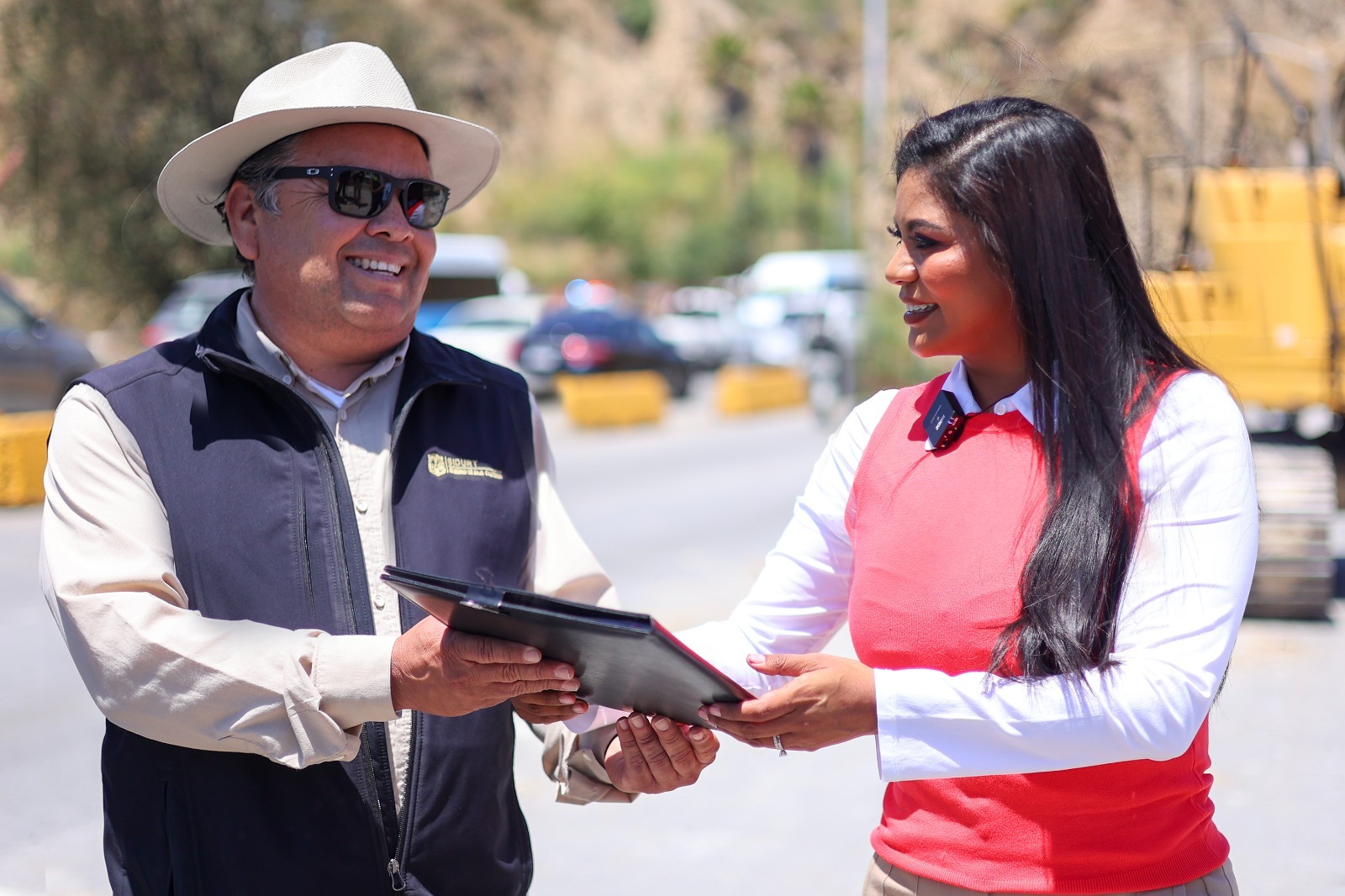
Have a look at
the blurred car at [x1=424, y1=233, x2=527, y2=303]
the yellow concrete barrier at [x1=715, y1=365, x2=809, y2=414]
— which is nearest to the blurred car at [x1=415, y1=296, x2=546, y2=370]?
the blurred car at [x1=424, y1=233, x2=527, y2=303]

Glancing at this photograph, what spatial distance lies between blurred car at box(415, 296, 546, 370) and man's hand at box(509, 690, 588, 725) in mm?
20154

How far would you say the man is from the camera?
2.17 metres

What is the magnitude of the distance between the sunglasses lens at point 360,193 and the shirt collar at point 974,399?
1118mm

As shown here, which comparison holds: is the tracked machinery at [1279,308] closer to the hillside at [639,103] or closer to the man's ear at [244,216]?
the hillside at [639,103]

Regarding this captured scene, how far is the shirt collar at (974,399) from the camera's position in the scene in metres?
2.18

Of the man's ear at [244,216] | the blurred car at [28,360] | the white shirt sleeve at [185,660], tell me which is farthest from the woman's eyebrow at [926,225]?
the blurred car at [28,360]

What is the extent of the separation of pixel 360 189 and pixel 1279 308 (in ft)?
23.0

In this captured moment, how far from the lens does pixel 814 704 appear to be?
→ 2010mm

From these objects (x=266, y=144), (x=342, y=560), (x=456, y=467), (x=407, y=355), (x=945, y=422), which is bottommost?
(x=342, y=560)

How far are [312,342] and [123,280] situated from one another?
93.4ft

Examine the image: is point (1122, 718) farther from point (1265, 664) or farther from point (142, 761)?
point (1265, 664)

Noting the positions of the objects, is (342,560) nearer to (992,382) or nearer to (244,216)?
(244,216)

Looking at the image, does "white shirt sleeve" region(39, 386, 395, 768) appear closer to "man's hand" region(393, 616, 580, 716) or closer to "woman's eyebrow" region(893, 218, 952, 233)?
"man's hand" region(393, 616, 580, 716)

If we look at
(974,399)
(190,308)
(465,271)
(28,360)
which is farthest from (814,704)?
(465,271)
